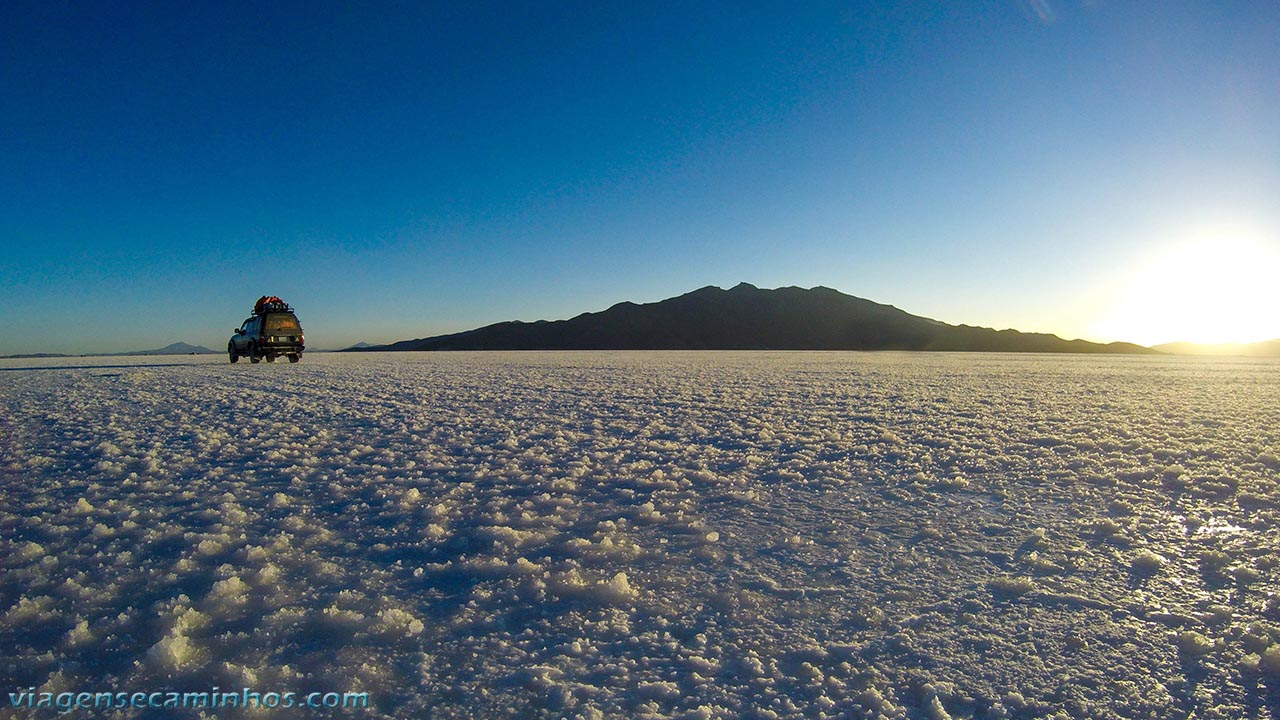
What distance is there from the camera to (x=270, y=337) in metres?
22.9

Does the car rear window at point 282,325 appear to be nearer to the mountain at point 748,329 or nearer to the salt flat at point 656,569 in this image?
the salt flat at point 656,569

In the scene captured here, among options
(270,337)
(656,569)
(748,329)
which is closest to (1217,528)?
(656,569)

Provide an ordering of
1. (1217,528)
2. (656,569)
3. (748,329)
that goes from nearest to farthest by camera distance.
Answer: (656,569), (1217,528), (748,329)

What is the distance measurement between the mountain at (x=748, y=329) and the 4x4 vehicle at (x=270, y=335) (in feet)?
285

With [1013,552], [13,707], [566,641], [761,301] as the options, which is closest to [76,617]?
[13,707]

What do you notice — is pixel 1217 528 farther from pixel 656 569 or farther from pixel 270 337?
pixel 270 337

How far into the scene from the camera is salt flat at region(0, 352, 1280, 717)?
253 centimetres

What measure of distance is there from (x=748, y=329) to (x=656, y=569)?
12906cm

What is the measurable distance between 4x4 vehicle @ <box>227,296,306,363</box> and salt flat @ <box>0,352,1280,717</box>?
16.6 metres

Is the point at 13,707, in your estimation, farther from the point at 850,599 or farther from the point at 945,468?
the point at 945,468

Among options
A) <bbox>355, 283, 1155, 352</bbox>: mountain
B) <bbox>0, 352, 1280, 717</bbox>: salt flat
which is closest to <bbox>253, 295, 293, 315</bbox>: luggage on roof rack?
<bbox>0, 352, 1280, 717</bbox>: salt flat

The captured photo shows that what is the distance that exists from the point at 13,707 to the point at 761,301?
146 metres

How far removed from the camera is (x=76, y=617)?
9.69 feet

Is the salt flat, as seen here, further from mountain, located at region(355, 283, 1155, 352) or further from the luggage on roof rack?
mountain, located at region(355, 283, 1155, 352)
